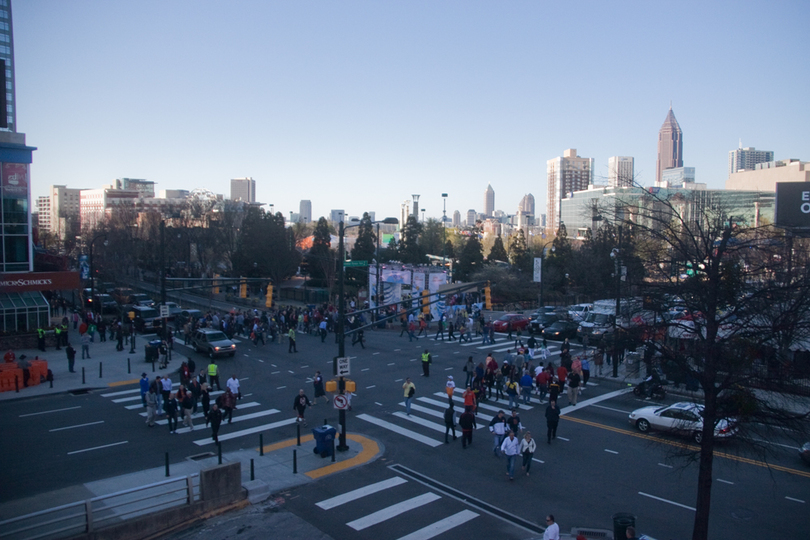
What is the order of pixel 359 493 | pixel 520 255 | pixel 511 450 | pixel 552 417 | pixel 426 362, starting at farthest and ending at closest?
pixel 520 255 < pixel 426 362 < pixel 552 417 < pixel 511 450 < pixel 359 493

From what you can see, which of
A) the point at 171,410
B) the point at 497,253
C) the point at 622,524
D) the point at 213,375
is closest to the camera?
the point at 622,524

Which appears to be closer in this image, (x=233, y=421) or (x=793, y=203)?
(x=233, y=421)

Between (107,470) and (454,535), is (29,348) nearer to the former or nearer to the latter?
(107,470)

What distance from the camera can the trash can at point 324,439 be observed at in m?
14.5

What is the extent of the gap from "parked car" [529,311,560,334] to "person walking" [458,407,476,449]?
64.5 feet

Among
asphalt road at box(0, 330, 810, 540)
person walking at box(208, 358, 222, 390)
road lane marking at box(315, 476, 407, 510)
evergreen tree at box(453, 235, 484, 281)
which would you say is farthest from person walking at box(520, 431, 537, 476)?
evergreen tree at box(453, 235, 484, 281)

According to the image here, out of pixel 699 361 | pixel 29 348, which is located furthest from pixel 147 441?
pixel 29 348

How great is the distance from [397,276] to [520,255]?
90.7ft

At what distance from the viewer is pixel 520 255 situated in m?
66.9

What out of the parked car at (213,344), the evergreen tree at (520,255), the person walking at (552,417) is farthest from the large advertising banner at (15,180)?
the evergreen tree at (520,255)

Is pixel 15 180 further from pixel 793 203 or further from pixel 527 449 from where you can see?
pixel 793 203

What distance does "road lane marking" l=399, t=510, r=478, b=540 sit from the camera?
1050cm

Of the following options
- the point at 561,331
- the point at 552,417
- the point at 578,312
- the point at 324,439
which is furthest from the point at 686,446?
the point at 578,312

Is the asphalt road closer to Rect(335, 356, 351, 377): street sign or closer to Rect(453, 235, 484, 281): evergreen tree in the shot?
Rect(335, 356, 351, 377): street sign
